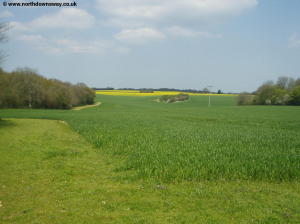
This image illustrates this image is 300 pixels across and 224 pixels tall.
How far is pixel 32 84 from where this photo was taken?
194 ft

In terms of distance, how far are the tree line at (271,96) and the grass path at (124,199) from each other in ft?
267

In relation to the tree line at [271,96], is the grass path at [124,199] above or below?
below

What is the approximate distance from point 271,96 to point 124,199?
3537 inches

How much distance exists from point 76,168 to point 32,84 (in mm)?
56774

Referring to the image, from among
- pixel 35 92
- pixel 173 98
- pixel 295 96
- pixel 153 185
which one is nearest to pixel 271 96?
pixel 295 96

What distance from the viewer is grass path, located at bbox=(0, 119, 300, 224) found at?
227 inches

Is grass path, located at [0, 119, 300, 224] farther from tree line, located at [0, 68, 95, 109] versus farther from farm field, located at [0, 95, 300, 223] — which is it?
tree line, located at [0, 68, 95, 109]

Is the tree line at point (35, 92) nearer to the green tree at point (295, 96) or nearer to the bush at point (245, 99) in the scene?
the bush at point (245, 99)

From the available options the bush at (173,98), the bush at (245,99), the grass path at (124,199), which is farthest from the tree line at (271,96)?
the grass path at (124,199)

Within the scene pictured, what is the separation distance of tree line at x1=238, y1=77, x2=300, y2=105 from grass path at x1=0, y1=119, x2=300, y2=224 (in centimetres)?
8150

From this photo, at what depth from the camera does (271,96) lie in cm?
8394

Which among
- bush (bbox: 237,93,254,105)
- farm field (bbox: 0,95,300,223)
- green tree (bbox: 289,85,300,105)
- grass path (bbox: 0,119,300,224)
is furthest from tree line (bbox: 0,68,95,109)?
green tree (bbox: 289,85,300,105)

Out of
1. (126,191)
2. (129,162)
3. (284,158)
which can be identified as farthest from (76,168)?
(284,158)

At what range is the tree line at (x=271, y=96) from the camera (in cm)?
7700
